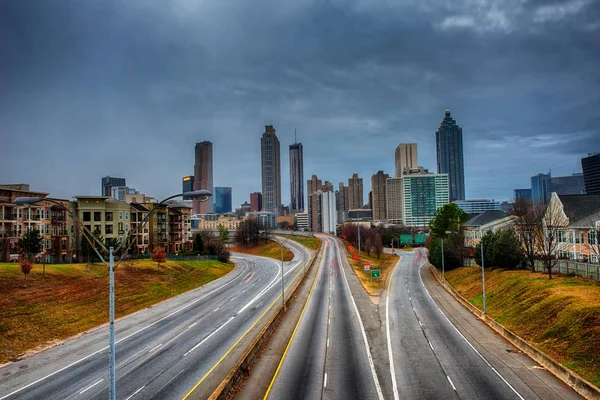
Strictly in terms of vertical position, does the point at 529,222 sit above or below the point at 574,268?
above

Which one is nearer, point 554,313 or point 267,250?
point 554,313

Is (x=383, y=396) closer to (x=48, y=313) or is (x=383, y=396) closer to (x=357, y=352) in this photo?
(x=357, y=352)

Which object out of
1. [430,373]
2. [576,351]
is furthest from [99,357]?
[576,351]

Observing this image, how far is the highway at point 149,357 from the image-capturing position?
23.2 m

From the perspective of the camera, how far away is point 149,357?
29266mm

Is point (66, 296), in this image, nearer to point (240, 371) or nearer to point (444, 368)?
point (240, 371)

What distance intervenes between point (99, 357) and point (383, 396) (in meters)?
20.2

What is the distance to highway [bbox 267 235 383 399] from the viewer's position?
22234 mm

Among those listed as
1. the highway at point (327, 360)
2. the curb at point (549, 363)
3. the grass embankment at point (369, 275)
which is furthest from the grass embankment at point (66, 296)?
the curb at point (549, 363)

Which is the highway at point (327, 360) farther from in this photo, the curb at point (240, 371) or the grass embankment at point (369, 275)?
the grass embankment at point (369, 275)

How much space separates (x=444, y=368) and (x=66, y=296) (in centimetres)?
3951

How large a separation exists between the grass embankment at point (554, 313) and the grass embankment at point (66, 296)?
36703 mm

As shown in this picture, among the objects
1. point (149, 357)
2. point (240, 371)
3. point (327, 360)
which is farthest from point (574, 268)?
point (149, 357)

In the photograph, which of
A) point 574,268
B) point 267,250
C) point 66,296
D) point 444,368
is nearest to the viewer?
point 444,368
